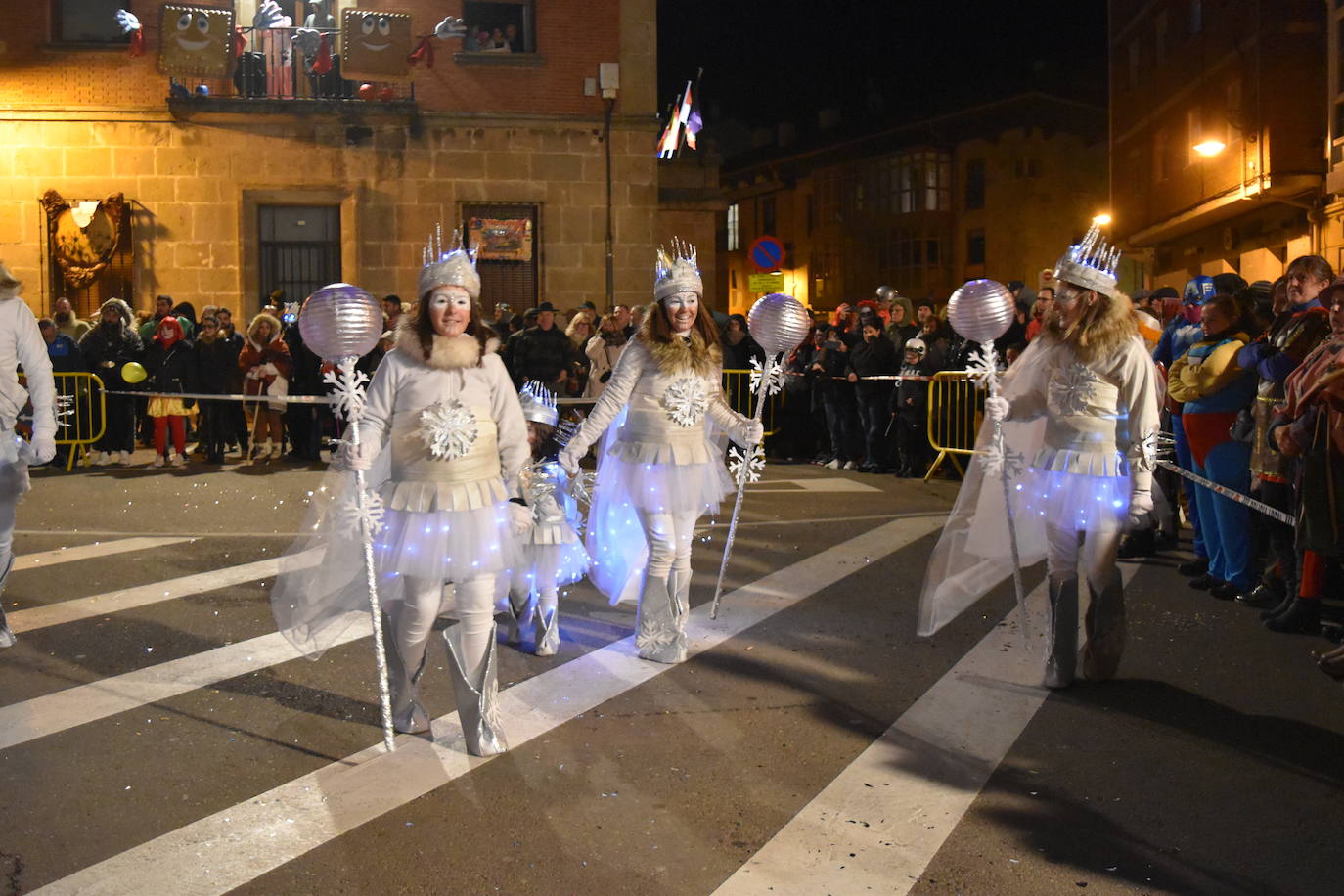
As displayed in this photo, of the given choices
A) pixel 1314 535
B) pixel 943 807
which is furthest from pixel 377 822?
pixel 1314 535

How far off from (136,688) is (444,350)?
95.1 inches

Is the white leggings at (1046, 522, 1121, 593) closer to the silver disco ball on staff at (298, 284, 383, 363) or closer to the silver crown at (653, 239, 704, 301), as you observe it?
the silver crown at (653, 239, 704, 301)

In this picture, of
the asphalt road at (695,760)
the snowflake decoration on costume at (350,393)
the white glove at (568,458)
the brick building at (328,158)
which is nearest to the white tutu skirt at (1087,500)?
the asphalt road at (695,760)

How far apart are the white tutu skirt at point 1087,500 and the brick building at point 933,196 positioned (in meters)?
43.6

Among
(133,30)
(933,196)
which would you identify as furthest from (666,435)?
(933,196)

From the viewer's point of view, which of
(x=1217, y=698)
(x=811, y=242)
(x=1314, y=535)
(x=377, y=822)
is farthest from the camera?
(x=811, y=242)

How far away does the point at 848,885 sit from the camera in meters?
4.12

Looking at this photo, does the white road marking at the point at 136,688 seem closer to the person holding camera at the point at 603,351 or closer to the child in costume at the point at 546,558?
the child in costume at the point at 546,558

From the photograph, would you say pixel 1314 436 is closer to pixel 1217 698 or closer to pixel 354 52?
pixel 1217 698

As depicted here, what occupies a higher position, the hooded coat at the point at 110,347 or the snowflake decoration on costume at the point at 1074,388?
the hooded coat at the point at 110,347

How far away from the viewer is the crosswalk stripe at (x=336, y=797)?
4148 millimetres

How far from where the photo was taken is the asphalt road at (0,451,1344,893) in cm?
423

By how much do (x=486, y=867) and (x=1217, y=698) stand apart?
3.69 meters

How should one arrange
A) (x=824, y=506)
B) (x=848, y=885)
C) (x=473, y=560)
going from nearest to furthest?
(x=848, y=885) < (x=473, y=560) < (x=824, y=506)
